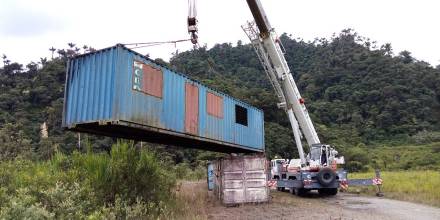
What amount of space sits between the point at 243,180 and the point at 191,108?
4887mm

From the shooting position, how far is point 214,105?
1552cm

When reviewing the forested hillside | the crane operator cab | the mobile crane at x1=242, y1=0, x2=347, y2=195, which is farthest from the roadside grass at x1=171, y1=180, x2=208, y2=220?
the forested hillside

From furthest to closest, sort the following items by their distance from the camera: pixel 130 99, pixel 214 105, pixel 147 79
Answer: pixel 214 105, pixel 147 79, pixel 130 99

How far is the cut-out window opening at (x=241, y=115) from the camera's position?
699 inches

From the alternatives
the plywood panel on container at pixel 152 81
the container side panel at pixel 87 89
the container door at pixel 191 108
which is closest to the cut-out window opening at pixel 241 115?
the container door at pixel 191 108

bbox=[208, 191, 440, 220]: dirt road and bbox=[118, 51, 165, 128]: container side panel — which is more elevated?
bbox=[118, 51, 165, 128]: container side panel

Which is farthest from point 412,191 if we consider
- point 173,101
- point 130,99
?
point 130,99

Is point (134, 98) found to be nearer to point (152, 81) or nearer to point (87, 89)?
point (152, 81)

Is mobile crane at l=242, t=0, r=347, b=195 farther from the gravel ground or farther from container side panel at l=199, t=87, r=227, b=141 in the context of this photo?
container side panel at l=199, t=87, r=227, b=141

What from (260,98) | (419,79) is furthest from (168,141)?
(419,79)

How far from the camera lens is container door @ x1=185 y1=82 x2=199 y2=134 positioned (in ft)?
44.6

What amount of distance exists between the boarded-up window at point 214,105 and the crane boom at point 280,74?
5.40 m

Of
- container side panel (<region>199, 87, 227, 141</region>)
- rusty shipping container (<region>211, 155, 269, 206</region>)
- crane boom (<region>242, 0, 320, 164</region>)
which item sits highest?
crane boom (<region>242, 0, 320, 164</region>)

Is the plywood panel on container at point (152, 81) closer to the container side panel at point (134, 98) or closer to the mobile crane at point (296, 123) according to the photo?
the container side panel at point (134, 98)
